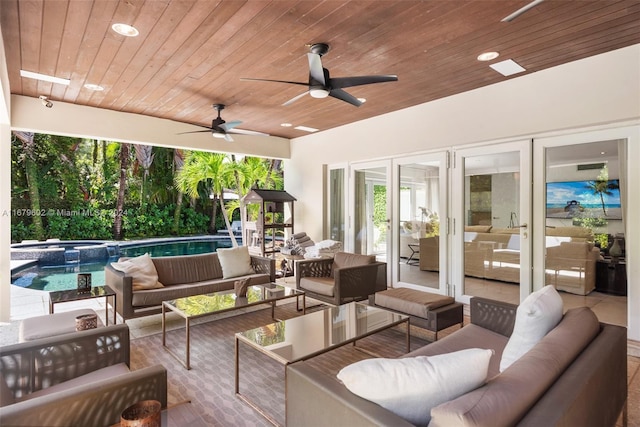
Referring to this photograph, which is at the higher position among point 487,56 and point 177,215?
point 487,56

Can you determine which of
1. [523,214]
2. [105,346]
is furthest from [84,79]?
[523,214]

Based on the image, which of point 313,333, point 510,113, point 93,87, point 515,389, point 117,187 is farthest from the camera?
point 117,187

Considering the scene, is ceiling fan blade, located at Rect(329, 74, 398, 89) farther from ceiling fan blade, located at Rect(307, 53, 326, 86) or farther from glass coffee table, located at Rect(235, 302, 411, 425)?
glass coffee table, located at Rect(235, 302, 411, 425)

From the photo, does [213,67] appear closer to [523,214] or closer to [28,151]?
[523,214]

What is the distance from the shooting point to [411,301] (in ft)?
10.5

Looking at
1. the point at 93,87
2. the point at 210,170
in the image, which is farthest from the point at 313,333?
the point at 210,170

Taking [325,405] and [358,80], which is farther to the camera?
[358,80]

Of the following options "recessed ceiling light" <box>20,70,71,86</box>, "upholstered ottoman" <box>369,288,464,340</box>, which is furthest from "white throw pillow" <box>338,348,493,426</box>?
"recessed ceiling light" <box>20,70,71,86</box>

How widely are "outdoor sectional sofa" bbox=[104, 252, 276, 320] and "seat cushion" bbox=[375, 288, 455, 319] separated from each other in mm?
1808

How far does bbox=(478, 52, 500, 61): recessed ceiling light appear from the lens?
10.9ft

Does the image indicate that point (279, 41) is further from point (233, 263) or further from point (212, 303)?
point (233, 263)

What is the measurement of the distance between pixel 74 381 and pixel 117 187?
468 inches

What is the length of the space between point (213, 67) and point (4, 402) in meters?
3.17

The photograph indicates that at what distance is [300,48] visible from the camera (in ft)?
10.3
